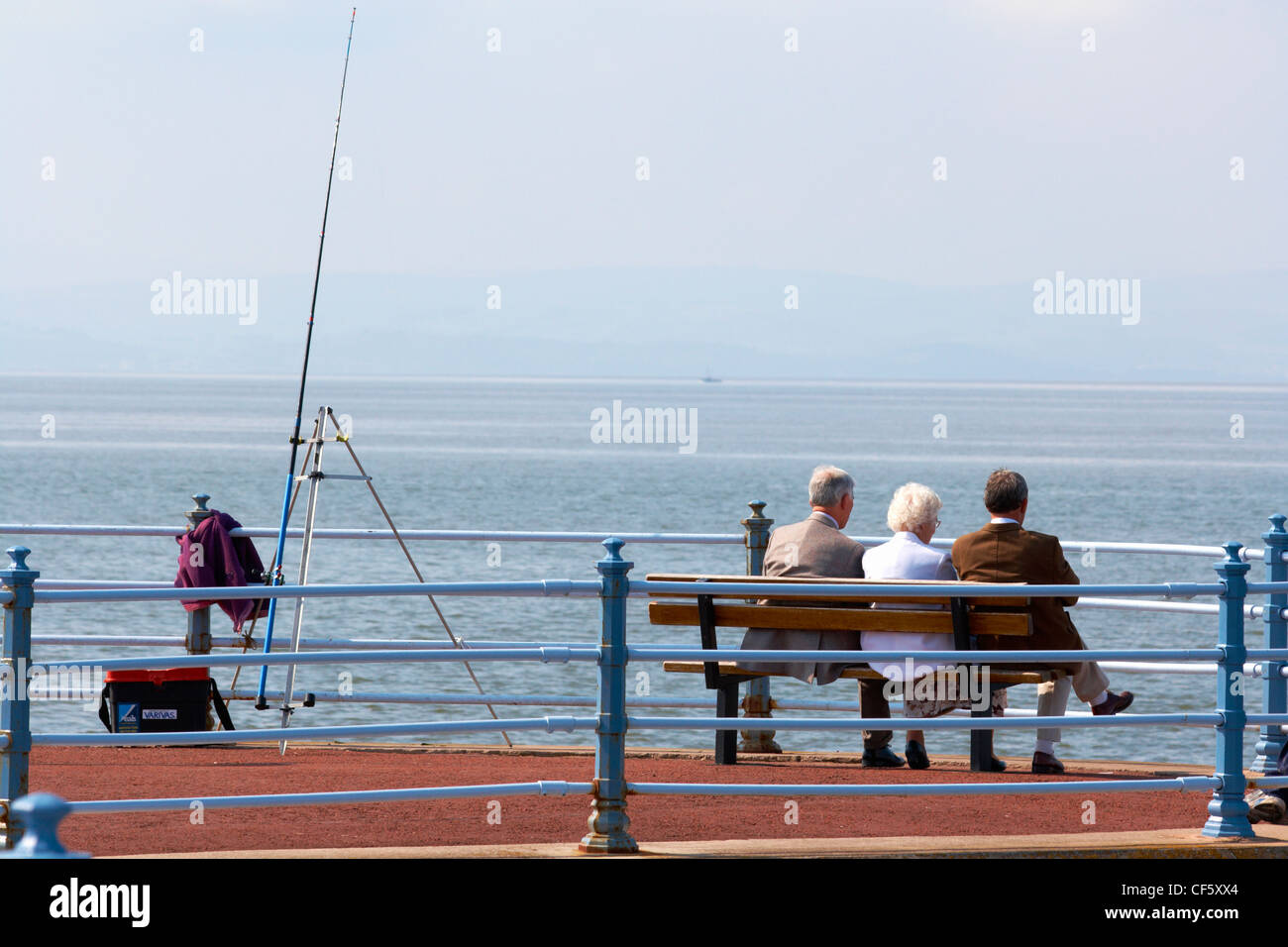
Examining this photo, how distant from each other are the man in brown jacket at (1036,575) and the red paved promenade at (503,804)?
0.35 meters

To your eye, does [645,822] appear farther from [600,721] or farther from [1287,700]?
[1287,700]

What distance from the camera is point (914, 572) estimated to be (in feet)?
26.7

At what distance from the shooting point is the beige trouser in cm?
812

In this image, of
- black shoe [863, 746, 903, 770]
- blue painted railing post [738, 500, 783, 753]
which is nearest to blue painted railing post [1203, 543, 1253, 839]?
black shoe [863, 746, 903, 770]

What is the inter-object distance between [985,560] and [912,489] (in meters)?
0.51

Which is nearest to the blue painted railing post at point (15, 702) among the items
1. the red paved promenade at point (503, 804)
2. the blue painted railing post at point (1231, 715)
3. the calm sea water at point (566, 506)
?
the red paved promenade at point (503, 804)

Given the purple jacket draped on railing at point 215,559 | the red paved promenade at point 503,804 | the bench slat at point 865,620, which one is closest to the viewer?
the red paved promenade at point 503,804

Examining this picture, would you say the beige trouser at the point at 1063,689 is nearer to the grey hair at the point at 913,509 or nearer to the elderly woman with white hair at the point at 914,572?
the elderly woman with white hair at the point at 914,572

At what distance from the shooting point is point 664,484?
281ft

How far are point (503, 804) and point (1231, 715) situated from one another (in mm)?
2916

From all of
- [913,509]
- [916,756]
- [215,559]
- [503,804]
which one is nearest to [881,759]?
[916,756]

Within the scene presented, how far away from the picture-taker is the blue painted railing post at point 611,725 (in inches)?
237

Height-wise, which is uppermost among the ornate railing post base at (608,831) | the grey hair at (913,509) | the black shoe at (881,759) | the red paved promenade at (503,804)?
the grey hair at (913,509)
